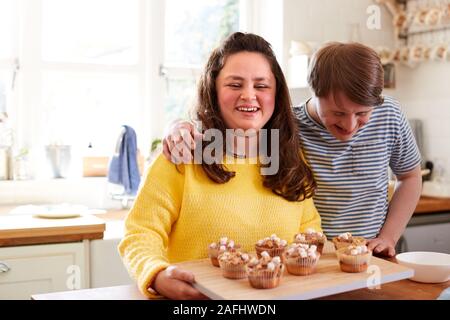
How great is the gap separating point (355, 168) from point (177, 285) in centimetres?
72

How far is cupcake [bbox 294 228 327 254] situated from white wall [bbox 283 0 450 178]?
2.13m

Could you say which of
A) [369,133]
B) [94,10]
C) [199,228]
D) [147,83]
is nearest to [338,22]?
[147,83]

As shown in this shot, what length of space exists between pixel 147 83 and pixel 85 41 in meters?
0.42

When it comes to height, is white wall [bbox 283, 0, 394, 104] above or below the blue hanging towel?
above

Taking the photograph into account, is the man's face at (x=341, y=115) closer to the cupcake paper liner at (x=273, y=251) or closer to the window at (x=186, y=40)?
the cupcake paper liner at (x=273, y=251)

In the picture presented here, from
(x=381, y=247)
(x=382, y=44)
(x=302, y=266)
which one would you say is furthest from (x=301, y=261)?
(x=382, y=44)

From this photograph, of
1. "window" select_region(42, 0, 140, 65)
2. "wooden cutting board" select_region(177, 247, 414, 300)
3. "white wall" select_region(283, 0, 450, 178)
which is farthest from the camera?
"white wall" select_region(283, 0, 450, 178)

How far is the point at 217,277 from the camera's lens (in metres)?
1.17

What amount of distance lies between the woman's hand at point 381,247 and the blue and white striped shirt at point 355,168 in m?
0.09

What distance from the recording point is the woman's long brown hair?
1421mm

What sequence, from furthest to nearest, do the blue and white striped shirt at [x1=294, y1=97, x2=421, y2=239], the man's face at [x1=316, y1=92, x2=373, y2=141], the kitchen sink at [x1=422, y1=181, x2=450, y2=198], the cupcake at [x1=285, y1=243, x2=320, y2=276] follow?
the kitchen sink at [x1=422, y1=181, x2=450, y2=198], the blue and white striped shirt at [x1=294, y1=97, x2=421, y2=239], the man's face at [x1=316, y1=92, x2=373, y2=141], the cupcake at [x1=285, y1=243, x2=320, y2=276]

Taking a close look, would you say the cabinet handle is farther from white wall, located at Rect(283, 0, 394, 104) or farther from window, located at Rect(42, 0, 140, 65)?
white wall, located at Rect(283, 0, 394, 104)

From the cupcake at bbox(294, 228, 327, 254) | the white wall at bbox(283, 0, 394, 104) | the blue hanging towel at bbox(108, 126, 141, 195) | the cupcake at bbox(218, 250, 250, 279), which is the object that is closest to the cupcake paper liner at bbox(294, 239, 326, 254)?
the cupcake at bbox(294, 228, 327, 254)

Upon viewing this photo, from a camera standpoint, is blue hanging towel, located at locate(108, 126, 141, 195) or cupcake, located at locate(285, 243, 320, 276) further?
blue hanging towel, located at locate(108, 126, 141, 195)
